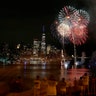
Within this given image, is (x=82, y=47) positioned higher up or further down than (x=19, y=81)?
higher up

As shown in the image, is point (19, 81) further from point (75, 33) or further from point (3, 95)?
point (75, 33)

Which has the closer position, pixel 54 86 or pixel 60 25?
pixel 54 86

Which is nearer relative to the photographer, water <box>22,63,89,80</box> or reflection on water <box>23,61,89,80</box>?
water <box>22,63,89,80</box>

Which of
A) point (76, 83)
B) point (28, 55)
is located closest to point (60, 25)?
point (76, 83)

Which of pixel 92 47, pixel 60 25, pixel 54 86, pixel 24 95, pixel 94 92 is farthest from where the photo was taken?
pixel 92 47

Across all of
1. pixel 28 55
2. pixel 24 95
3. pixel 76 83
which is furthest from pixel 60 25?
pixel 28 55

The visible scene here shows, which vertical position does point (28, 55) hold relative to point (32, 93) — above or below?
above

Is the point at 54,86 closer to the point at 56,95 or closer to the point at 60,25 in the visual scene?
the point at 56,95

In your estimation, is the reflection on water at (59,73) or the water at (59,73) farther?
the reflection on water at (59,73)

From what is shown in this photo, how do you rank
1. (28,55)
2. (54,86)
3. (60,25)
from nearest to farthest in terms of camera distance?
(54,86)
(60,25)
(28,55)
